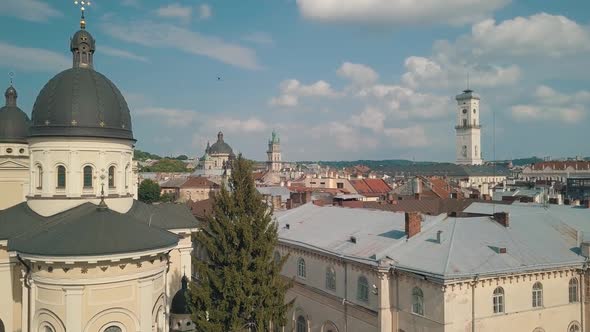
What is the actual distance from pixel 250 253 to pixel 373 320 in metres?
7.93

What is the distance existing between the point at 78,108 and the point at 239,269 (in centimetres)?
1336

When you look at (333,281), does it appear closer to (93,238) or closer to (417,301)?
(417,301)

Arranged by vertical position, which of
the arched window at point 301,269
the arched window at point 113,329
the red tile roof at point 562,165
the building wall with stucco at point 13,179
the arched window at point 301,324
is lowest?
the arched window at point 301,324

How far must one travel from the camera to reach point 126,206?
29172 mm

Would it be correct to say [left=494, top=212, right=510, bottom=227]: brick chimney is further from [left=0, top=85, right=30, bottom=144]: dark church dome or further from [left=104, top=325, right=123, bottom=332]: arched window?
[left=0, top=85, right=30, bottom=144]: dark church dome


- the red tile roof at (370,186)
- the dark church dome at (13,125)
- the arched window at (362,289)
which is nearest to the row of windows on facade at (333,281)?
the arched window at (362,289)

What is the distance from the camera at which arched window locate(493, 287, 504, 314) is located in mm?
22938

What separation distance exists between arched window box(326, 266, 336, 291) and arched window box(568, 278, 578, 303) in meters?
12.1

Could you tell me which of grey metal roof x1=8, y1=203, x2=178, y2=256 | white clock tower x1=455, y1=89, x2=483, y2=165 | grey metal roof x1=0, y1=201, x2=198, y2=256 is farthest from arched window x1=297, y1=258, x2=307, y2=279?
white clock tower x1=455, y1=89, x2=483, y2=165

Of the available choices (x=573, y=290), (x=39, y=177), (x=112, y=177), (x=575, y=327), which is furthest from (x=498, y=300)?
(x=39, y=177)

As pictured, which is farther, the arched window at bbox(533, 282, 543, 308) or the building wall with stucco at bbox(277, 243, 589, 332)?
the arched window at bbox(533, 282, 543, 308)

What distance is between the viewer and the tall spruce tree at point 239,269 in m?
21.1

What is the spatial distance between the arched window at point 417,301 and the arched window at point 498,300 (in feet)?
10.8

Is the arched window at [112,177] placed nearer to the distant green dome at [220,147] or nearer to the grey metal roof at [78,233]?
the grey metal roof at [78,233]
